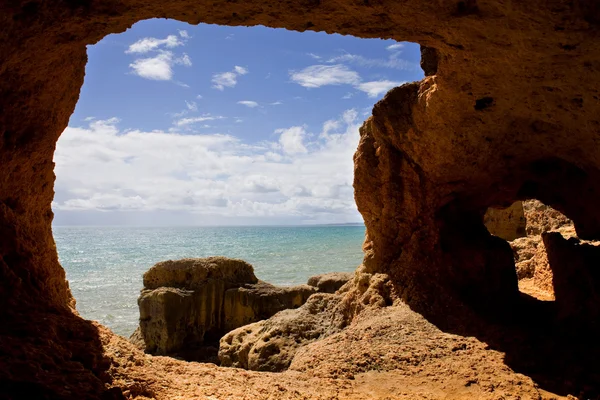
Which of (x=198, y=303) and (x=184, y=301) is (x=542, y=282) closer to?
(x=198, y=303)

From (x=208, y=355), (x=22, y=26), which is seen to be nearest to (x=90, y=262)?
A: (x=208, y=355)

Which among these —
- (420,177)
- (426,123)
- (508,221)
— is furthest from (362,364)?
(508,221)

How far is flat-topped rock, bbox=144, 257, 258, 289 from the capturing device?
13781 mm

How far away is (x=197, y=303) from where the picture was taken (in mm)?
13359

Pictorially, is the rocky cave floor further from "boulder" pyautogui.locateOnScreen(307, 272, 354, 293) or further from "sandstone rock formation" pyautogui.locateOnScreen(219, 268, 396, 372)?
"boulder" pyautogui.locateOnScreen(307, 272, 354, 293)

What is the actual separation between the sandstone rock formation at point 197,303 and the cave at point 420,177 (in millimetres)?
6741

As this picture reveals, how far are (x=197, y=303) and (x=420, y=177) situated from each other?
29.6 ft

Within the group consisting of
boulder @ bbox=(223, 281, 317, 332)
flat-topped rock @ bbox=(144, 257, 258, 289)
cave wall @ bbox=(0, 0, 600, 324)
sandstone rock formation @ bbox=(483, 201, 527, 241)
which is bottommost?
boulder @ bbox=(223, 281, 317, 332)

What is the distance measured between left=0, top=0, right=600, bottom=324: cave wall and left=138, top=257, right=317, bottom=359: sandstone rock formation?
6.88m

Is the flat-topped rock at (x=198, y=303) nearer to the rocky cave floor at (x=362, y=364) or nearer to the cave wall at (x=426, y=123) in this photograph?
the cave wall at (x=426, y=123)

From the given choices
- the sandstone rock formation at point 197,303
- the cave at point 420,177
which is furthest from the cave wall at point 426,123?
the sandstone rock formation at point 197,303

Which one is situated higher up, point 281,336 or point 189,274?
point 281,336

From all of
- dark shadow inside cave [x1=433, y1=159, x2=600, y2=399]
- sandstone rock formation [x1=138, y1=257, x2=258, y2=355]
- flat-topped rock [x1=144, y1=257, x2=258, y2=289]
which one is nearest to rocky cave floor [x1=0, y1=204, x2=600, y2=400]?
dark shadow inside cave [x1=433, y1=159, x2=600, y2=399]

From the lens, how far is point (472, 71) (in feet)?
15.3
